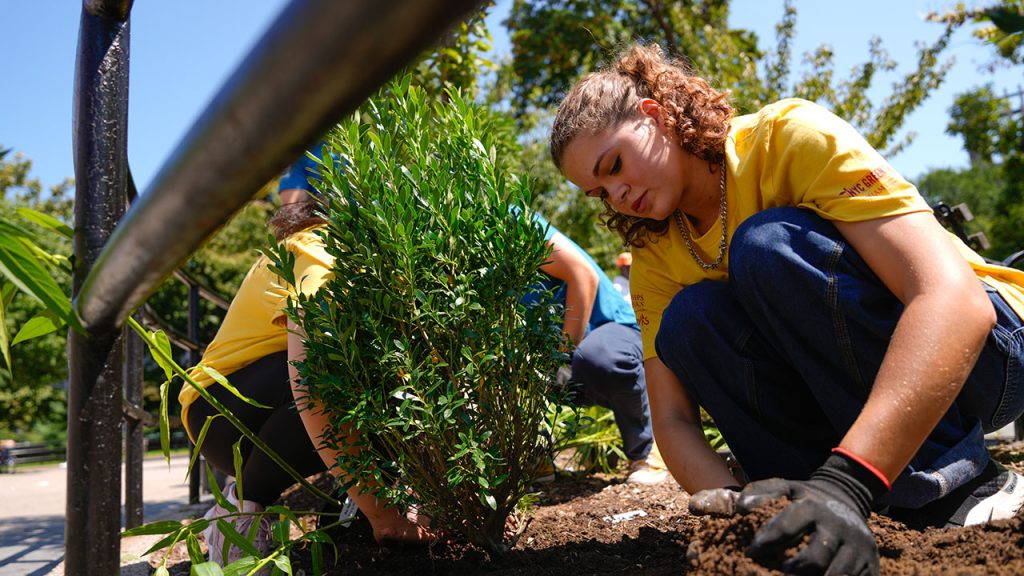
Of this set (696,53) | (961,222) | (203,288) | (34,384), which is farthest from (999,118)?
(34,384)

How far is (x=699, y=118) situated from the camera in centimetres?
195

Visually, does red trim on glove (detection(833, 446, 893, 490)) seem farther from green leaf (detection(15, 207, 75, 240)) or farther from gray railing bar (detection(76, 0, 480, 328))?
green leaf (detection(15, 207, 75, 240))

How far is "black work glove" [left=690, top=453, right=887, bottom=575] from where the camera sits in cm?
108

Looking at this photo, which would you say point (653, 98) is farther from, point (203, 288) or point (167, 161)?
Result: point (203, 288)

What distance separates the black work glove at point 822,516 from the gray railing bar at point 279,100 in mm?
897

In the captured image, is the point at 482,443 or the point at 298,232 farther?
the point at 298,232

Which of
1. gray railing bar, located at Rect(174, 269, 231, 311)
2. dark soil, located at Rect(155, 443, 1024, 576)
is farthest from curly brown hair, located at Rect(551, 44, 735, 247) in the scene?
gray railing bar, located at Rect(174, 269, 231, 311)

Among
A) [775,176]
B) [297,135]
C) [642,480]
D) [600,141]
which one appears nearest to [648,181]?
[600,141]

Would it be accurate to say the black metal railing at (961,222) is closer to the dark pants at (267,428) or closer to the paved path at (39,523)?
the dark pants at (267,428)

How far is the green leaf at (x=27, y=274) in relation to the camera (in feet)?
2.63

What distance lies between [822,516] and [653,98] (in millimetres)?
1231

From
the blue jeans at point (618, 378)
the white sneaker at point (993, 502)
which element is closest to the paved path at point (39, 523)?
the blue jeans at point (618, 378)

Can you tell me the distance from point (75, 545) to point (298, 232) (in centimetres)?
139

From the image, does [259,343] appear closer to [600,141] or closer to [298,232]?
[298,232]
